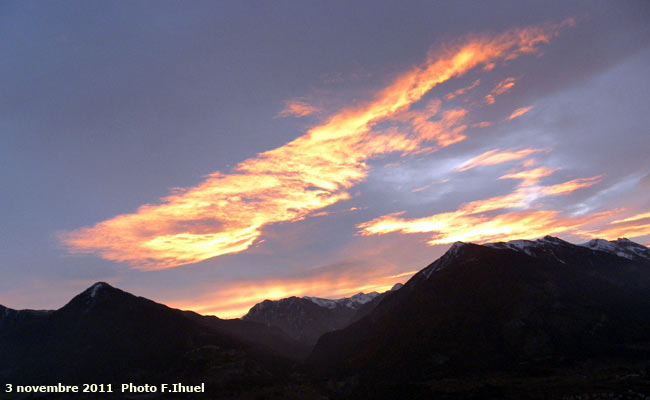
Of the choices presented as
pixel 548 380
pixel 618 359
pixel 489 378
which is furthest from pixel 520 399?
pixel 618 359

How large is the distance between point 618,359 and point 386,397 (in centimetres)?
12933

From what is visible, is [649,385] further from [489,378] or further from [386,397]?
[386,397]

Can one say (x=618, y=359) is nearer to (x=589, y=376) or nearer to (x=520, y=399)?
Result: (x=589, y=376)

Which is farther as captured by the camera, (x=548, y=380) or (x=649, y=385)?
(x=548, y=380)

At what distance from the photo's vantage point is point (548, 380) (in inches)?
6826

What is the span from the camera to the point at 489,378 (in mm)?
194750

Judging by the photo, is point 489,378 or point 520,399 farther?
point 489,378

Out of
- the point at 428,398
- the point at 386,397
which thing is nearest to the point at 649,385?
the point at 428,398

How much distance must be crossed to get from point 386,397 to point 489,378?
5774 centimetres

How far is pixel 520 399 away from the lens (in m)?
150

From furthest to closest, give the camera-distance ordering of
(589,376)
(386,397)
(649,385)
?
(386,397) → (589,376) → (649,385)

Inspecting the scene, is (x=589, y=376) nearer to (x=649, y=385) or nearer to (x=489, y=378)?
(x=649, y=385)

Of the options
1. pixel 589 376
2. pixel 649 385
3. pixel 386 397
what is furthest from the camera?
pixel 386 397

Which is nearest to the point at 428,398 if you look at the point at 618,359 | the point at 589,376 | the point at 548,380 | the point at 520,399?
the point at 520,399
